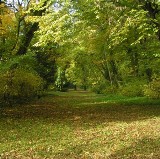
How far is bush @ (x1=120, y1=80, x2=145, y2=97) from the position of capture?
3116 cm

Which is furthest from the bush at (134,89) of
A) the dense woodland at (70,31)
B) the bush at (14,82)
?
the bush at (14,82)

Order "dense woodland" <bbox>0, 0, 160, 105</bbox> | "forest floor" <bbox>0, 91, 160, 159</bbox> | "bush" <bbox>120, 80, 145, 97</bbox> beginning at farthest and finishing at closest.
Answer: "bush" <bbox>120, 80, 145, 97</bbox> → "dense woodland" <bbox>0, 0, 160, 105</bbox> → "forest floor" <bbox>0, 91, 160, 159</bbox>

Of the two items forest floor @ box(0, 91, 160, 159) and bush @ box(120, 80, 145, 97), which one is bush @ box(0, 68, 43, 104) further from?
bush @ box(120, 80, 145, 97)

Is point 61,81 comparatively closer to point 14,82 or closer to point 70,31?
point 14,82

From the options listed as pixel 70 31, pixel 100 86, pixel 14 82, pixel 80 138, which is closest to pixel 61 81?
pixel 100 86

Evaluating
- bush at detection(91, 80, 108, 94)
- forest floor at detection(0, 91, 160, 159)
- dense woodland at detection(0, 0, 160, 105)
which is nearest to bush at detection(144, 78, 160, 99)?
dense woodland at detection(0, 0, 160, 105)

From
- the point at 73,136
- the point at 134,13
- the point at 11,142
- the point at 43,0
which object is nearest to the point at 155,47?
the point at 134,13

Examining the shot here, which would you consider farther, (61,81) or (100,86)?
(61,81)

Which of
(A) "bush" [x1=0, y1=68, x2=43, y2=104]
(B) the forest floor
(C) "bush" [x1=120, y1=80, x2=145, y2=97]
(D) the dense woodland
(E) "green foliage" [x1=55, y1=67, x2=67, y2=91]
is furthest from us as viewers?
(E) "green foliage" [x1=55, y1=67, x2=67, y2=91]

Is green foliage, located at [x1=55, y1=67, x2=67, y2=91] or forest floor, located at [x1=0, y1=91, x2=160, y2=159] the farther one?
green foliage, located at [x1=55, y1=67, x2=67, y2=91]

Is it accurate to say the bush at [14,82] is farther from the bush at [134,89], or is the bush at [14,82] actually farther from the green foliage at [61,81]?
the green foliage at [61,81]

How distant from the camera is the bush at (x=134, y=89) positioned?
102 feet

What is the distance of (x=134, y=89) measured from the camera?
32125 millimetres

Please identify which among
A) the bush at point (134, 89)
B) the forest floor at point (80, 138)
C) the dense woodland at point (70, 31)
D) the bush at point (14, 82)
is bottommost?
the forest floor at point (80, 138)
